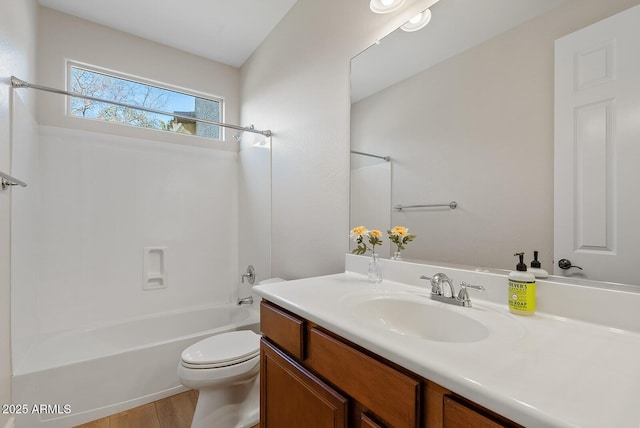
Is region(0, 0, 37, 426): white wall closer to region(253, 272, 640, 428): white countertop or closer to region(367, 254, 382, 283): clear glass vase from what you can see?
region(253, 272, 640, 428): white countertop

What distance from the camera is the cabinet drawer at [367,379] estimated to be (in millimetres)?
599

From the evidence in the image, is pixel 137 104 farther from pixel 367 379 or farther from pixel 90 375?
pixel 367 379

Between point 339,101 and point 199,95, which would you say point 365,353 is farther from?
point 199,95

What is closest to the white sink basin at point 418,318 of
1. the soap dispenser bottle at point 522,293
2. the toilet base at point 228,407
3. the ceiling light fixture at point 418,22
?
the soap dispenser bottle at point 522,293

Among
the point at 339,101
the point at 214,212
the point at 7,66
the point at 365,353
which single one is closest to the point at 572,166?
the point at 365,353

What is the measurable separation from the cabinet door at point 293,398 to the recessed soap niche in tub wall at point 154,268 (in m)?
1.85

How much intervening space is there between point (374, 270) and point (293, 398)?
0.63 metres

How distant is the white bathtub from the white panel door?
2.00 m

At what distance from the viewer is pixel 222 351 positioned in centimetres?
161

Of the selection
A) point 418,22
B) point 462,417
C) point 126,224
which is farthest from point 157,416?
point 418,22

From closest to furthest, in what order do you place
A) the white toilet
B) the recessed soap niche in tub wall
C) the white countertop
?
the white countertop, the white toilet, the recessed soap niche in tub wall

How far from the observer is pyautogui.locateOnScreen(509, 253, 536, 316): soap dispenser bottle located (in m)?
0.84

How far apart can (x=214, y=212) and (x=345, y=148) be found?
180cm

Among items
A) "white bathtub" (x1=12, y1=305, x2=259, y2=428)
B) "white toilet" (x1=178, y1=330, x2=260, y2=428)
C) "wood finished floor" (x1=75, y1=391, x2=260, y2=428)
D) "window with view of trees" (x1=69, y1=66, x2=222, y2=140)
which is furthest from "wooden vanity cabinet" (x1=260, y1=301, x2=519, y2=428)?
"window with view of trees" (x1=69, y1=66, x2=222, y2=140)
